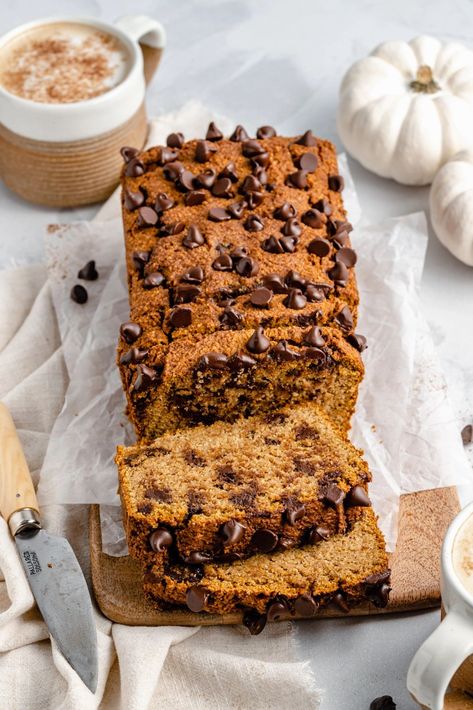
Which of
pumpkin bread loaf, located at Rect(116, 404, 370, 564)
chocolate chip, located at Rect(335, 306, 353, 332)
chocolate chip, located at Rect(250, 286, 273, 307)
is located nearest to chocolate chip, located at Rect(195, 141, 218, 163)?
chocolate chip, located at Rect(250, 286, 273, 307)

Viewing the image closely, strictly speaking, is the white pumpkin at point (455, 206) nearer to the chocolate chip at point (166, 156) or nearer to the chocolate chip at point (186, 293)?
the chocolate chip at point (166, 156)

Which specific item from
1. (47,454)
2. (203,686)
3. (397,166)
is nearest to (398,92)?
(397,166)

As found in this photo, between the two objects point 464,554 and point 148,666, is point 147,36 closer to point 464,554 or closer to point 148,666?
point 148,666

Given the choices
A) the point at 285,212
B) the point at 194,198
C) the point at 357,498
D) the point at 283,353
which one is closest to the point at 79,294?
the point at 194,198

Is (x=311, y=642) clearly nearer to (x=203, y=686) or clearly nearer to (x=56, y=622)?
(x=203, y=686)

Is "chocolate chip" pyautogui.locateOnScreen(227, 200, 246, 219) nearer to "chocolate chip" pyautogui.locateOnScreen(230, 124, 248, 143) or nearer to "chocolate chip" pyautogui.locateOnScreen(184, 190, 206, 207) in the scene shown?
"chocolate chip" pyautogui.locateOnScreen(184, 190, 206, 207)

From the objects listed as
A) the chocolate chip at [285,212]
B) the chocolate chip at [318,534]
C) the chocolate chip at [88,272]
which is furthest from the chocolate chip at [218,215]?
the chocolate chip at [318,534]
